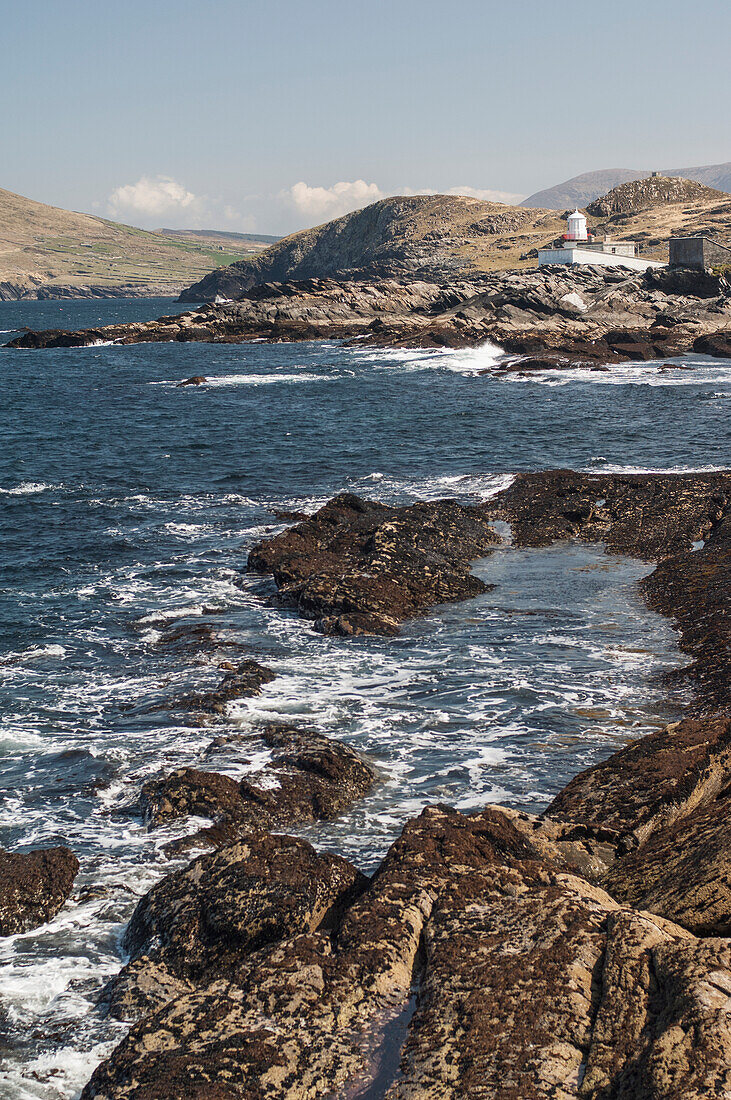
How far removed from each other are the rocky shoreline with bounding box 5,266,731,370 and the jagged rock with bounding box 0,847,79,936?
58.7 metres

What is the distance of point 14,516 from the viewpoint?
2875cm

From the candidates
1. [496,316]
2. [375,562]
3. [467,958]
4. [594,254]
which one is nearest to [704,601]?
[375,562]

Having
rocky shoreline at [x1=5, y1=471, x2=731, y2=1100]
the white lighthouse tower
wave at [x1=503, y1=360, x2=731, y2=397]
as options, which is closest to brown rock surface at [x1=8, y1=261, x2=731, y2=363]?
wave at [x1=503, y1=360, x2=731, y2=397]

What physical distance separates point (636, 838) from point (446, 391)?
1942 inches

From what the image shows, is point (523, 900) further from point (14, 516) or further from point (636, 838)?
point (14, 516)

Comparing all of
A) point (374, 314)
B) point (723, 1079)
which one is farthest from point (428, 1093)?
point (374, 314)

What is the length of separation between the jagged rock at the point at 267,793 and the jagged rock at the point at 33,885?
1.24 meters

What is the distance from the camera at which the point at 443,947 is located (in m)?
6.92

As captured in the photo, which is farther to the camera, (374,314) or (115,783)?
(374,314)

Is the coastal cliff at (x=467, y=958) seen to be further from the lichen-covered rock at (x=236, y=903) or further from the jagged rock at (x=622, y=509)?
the jagged rock at (x=622, y=509)

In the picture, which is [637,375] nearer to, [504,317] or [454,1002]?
[504,317]

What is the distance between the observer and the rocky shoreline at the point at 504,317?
69875 millimetres

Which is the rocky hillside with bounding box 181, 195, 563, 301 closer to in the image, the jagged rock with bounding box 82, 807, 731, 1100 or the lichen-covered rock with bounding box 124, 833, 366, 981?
Result: the lichen-covered rock with bounding box 124, 833, 366, 981

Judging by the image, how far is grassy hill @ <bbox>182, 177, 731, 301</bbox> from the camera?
124188 mm
